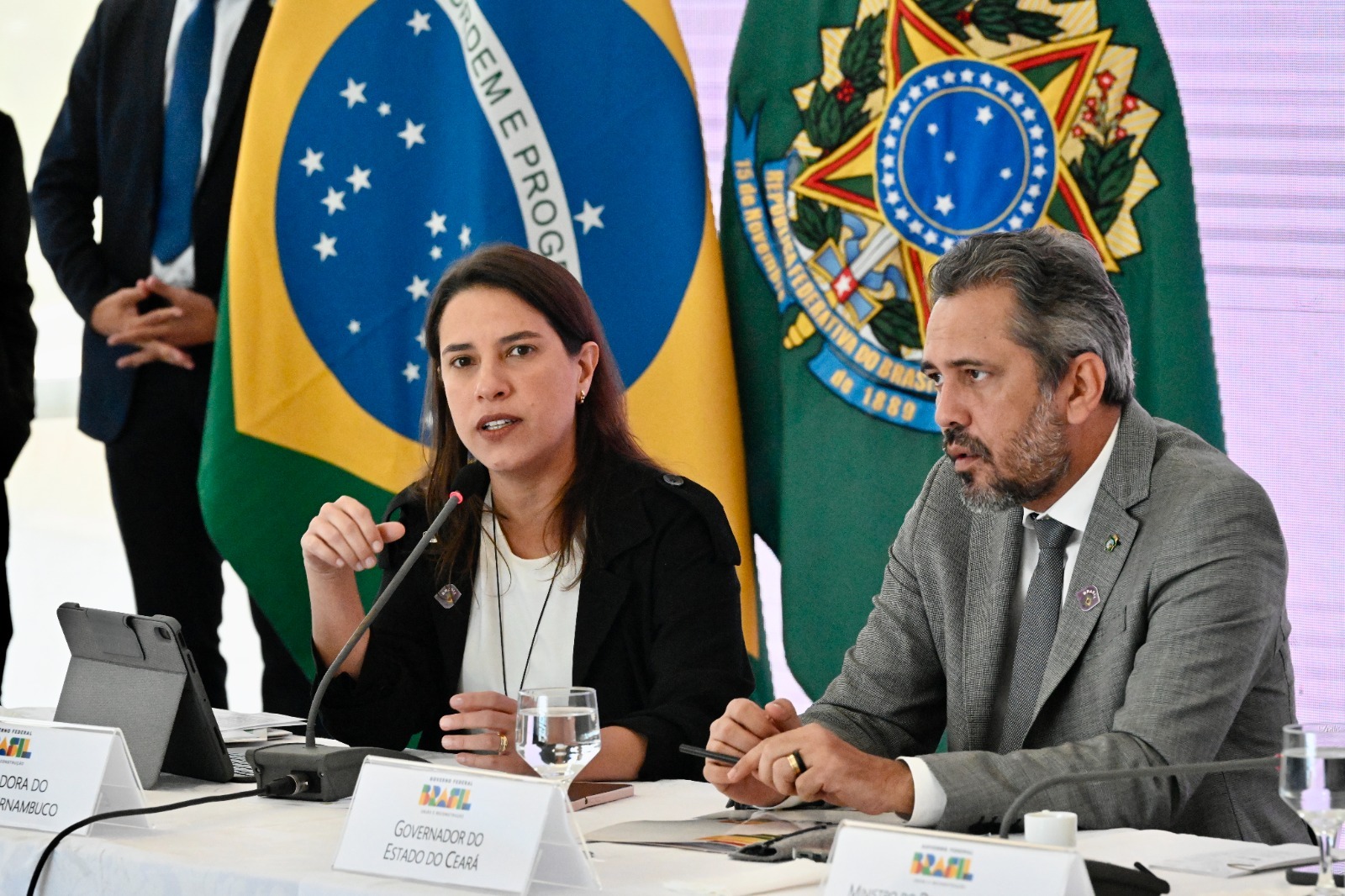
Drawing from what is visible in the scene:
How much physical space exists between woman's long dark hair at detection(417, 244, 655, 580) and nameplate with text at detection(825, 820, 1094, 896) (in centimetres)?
117

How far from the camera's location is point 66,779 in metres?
1.54

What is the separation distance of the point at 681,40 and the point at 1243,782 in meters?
2.20

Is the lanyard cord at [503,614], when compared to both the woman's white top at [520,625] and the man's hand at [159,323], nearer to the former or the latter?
the woman's white top at [520,625]

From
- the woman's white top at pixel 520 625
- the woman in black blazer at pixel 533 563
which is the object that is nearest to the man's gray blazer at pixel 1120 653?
the woman in black blazer at pixel 533 563

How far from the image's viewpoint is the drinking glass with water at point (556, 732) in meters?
1.41

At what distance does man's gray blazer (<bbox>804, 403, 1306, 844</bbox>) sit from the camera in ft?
5.32

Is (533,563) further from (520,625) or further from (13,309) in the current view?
(13,309)

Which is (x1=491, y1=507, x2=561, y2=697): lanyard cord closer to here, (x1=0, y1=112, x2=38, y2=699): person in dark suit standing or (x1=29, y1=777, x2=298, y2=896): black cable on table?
(x1=29, y1=777, x2=298, y2=896): black cable on table

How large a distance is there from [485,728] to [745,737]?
30cm

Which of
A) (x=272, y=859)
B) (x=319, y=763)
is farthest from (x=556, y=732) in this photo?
(x=319, y=763)

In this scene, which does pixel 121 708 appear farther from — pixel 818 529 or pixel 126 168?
pixel 126 168

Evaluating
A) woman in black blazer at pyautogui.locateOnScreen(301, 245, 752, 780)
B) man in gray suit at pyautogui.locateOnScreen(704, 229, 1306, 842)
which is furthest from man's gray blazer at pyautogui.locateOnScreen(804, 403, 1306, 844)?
woman in black blazer at pyautogui.locateOnScreen(301, 245, 752, 780)

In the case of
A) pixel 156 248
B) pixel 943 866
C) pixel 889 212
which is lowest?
pixel 943 866

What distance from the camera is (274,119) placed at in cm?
353
